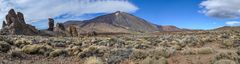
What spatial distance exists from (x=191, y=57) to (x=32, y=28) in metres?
88.4

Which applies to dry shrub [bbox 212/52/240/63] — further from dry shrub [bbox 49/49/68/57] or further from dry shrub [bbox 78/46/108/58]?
dry shrub [bbox 49/49/68/57]

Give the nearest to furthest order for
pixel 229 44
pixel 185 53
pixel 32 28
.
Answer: pixel 185 53 < pixel 229 44 < pixel 32 28

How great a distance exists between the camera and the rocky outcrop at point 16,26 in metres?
94.6

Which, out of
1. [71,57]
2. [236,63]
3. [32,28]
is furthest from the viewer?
[32,28]

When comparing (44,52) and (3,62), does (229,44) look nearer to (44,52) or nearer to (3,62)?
(44,52)

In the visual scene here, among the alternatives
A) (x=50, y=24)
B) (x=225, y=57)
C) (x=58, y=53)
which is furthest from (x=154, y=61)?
(x=50, y=24)

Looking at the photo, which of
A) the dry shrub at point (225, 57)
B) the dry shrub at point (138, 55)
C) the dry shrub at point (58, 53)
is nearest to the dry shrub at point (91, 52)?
the dry shrub at point (58, 53)

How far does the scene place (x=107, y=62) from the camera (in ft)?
60.3

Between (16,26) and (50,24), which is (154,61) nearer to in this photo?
(16,26)

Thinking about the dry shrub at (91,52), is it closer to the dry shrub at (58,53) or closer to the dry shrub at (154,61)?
the dry shrub at (58,53)

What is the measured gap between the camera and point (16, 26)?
9681 cm

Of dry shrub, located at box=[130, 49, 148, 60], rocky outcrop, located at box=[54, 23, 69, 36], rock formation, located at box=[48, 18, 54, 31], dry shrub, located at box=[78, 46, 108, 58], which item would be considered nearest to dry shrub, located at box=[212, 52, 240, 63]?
dry shrub, located at box=[130, 49, 148, 60]

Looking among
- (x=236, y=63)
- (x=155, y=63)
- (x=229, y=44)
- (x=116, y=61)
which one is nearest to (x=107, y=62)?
(x=116, y=61)

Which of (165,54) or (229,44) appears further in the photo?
(229,44)
